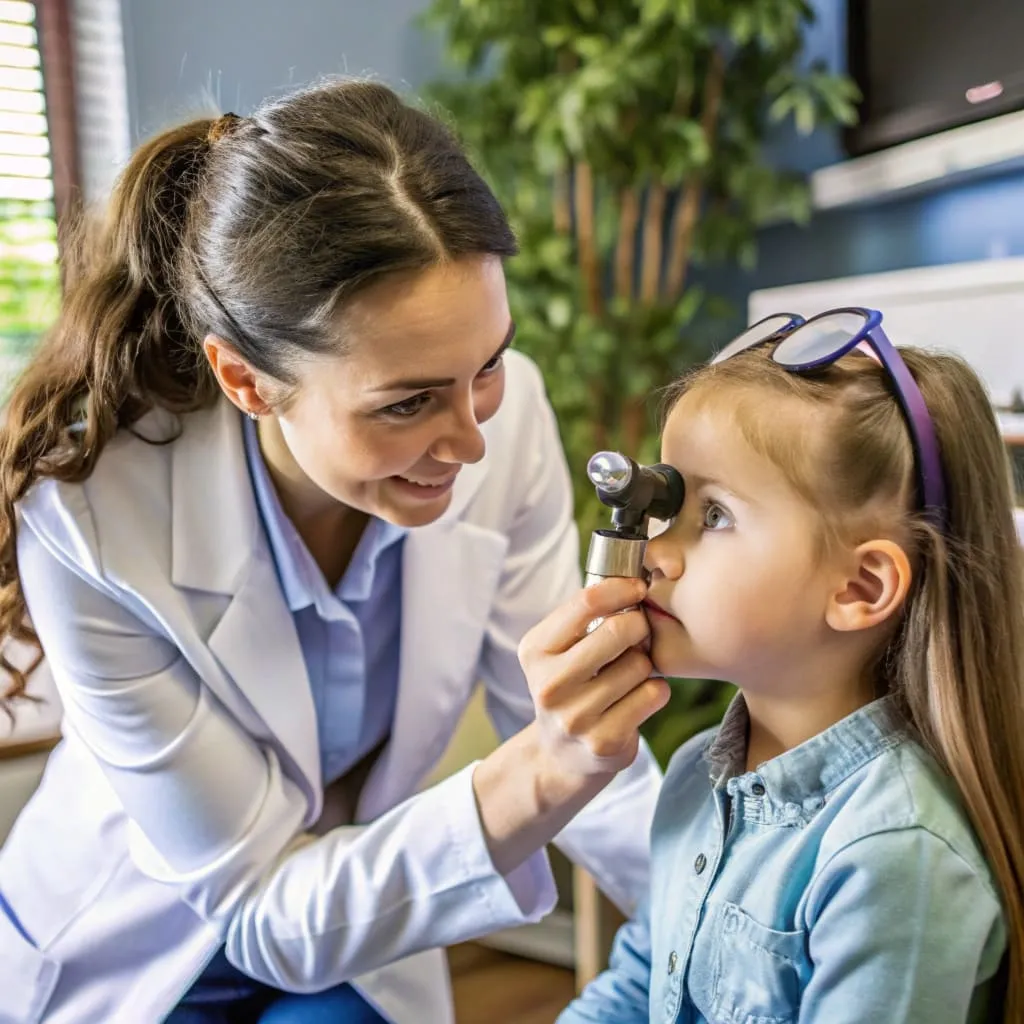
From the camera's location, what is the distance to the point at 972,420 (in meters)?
0.73

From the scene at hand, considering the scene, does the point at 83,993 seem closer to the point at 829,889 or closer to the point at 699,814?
the point at 699,814

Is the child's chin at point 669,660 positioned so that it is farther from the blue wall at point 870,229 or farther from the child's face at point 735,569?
the blue wall at point 870,229

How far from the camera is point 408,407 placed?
0.89 meters

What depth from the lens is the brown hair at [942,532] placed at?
2.29ft

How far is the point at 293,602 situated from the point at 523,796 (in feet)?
1.05

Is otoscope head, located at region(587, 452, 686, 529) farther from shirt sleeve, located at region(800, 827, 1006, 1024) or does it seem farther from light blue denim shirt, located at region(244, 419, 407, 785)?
light blue denim shirt, located at region(244, 419, 407, 785)

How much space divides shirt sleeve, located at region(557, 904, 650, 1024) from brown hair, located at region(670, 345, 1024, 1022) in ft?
1.08

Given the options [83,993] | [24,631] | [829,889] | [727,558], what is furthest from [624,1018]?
[24,631]

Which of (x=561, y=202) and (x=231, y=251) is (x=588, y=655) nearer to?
(x=231, y=251)

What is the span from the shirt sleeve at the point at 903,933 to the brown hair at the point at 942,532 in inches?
1.8

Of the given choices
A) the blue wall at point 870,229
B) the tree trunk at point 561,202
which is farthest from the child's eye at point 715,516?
the tree trunk at point 561,202

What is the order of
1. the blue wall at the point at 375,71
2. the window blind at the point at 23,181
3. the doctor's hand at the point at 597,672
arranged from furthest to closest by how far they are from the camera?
the window blind at the point at 23,181
the blue wall at the point at 375,71
the doctor's hand at the point at 597,672

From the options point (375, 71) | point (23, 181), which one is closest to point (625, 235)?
point (375, 71)

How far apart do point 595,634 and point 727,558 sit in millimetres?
104
